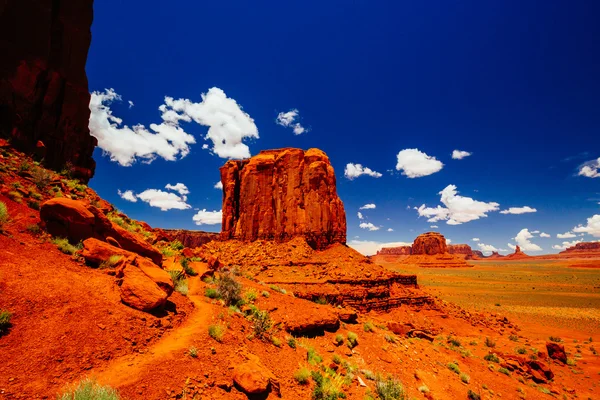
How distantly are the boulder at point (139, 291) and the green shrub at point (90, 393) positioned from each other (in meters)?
2.63

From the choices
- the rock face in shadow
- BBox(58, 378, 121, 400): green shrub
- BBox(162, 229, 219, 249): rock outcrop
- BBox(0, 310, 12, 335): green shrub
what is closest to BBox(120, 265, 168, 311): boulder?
BBox(0, 310, 12, 335): green shrub

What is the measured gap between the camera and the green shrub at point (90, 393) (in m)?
3.74

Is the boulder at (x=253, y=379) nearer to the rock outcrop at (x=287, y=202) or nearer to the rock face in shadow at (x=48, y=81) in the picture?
the rock face in shadow at (x=48, y=81)

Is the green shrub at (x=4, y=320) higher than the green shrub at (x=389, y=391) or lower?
higher

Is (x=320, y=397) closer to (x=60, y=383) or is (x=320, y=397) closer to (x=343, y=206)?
(x=60, y=383)

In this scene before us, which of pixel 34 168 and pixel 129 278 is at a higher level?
pixel 34 168

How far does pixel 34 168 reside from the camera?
11148 millimetres

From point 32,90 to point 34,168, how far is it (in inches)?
284

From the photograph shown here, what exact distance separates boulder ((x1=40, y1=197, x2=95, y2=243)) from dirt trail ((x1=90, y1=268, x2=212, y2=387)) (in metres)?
4.42

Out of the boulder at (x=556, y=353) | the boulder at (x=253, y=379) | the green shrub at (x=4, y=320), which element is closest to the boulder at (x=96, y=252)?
the green shrub at (x=4, y=320)

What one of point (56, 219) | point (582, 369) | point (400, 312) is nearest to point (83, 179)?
point (56, 219)

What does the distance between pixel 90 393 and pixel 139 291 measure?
10.8ft

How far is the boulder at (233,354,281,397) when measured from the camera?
5570 mm

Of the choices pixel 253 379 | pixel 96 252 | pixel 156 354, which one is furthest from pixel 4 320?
pixel 253 379
